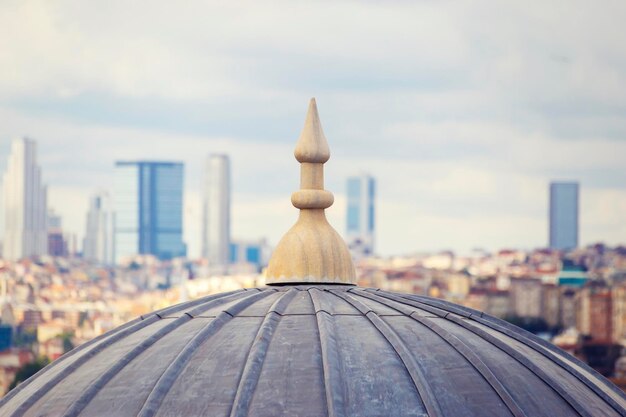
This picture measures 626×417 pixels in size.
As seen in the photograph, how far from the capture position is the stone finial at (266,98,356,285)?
23656 millimetres

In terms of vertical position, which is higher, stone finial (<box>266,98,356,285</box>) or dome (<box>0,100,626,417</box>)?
stone finial (<box>266,98,356,285</box>)

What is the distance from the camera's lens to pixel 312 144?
23953 mm

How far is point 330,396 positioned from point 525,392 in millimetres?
2129

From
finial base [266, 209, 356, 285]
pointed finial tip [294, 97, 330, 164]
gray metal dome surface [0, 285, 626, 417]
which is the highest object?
pointed finial tip [294, 97, 330, 164]

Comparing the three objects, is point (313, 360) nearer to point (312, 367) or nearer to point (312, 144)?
point (312, 367)

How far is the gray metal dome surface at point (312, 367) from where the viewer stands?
2016cm

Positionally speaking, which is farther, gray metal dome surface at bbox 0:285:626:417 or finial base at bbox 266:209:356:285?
finial base at bbox 266:209:356:285

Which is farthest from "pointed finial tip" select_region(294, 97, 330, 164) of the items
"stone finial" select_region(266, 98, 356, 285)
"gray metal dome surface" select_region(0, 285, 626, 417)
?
"gray metal dome surface" select_region(0, 285, 626, 417)

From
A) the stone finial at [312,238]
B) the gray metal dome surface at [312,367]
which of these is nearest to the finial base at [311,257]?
the stone finial at [312,238]

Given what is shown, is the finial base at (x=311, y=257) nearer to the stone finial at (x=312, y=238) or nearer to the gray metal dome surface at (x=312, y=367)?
the stone finial at (x=312, y=238)

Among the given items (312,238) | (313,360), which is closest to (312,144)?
(312,238)

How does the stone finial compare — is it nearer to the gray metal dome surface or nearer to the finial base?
the finial base

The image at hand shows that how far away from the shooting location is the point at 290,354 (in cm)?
2084

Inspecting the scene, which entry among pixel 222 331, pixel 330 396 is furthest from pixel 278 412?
pixel 222 331
